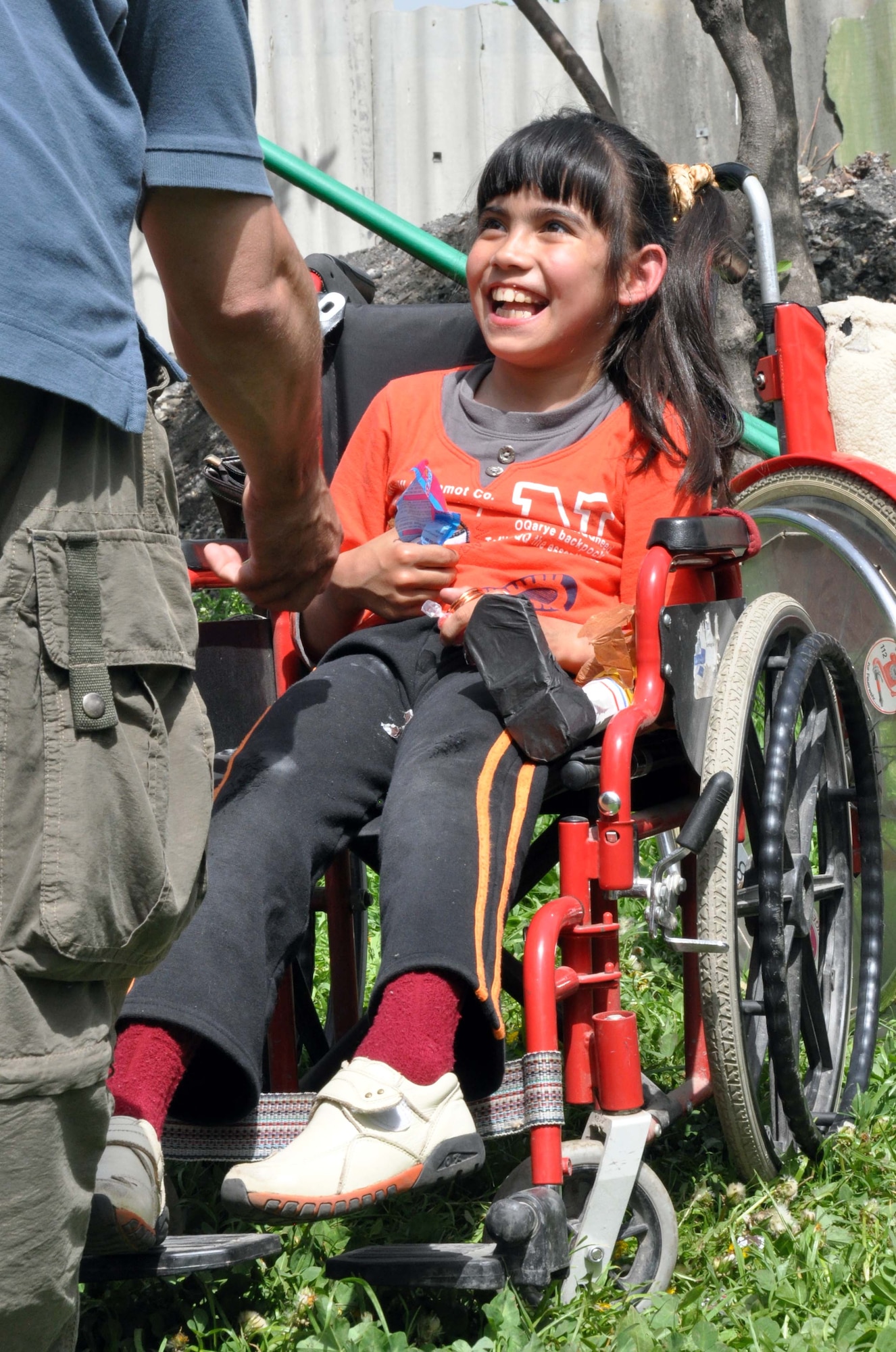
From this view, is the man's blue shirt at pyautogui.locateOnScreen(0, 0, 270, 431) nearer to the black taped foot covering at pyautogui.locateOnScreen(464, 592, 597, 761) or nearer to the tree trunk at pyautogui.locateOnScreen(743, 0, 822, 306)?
the black taped foot covering at pyautogui.locateOnScreen(464, 592, 597, 761)

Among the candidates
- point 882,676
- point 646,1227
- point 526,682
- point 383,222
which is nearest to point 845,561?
point 882,676

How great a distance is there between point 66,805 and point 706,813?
1054 millimetres

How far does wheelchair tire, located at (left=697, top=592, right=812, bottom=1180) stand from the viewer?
6.48 ft

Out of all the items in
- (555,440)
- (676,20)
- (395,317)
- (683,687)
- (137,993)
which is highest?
(676,20)

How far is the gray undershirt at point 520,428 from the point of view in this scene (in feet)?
8.02

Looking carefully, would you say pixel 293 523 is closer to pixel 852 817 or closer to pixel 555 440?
pixel 555 440

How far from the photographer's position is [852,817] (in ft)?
8.42

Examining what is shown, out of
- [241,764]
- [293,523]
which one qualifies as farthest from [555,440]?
[293,523]

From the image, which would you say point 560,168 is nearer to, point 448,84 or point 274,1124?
→ point 274,1124

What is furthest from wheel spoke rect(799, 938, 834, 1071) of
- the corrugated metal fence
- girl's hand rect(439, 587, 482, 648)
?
the corrugated metal fence

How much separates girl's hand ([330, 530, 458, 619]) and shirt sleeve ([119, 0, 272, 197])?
Result: 3.40 feet

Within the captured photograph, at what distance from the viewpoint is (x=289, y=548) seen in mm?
1566

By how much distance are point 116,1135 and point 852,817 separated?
4.95 ft

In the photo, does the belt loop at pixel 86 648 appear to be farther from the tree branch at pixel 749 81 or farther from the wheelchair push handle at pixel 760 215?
the tree branch at pixel 749 81
